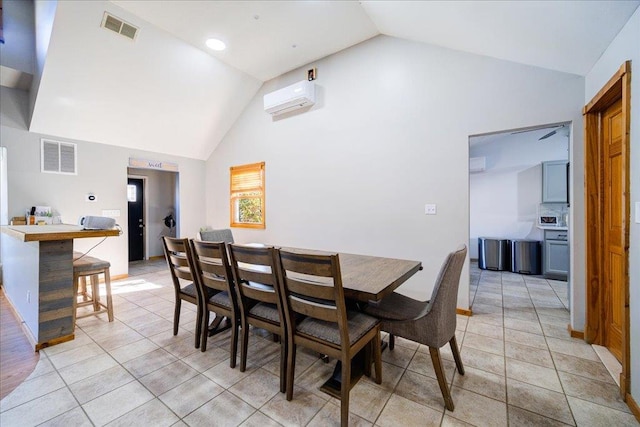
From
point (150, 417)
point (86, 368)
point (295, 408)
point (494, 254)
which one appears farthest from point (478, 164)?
point (86, 368)

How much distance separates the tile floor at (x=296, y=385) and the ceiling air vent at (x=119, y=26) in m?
3.29

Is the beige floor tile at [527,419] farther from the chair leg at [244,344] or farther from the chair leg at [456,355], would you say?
Answer: the chair leg at [244,344]

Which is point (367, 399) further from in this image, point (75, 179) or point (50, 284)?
point (75, 179)

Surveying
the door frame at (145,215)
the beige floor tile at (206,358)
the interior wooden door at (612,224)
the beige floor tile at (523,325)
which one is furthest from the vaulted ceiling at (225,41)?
the beige floor tile at (206,358)

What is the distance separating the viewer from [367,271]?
6.45 ft

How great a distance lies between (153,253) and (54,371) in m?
4.86

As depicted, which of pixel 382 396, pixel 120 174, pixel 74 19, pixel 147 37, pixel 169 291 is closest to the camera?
pixel 382 396

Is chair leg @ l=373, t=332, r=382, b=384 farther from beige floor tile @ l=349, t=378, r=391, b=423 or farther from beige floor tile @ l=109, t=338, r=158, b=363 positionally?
beige floor tile @ l=109, t=338, r=158, b=363

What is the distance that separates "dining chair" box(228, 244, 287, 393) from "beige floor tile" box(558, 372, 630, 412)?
75.2 inches

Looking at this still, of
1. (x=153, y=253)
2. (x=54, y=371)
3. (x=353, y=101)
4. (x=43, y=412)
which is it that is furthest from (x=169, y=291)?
(x=353, y=101)

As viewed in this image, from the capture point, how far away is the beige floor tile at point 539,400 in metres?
1.57

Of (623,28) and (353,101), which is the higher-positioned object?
(353,101)

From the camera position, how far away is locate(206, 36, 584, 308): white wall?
2.79 m

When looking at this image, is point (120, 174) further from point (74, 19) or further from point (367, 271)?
point (367, 271)
